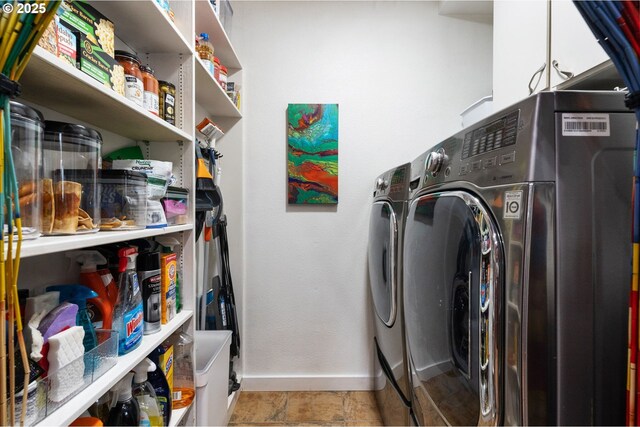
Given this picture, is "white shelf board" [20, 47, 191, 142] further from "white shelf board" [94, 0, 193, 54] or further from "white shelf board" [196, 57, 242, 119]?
"white shelf board" [196, 57, 242, 119]

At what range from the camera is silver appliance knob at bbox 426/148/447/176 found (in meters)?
0.88

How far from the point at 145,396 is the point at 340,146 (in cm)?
167

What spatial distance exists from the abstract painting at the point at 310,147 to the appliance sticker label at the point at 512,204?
148cm

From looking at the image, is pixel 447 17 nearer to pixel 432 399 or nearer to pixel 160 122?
pixel 160 122

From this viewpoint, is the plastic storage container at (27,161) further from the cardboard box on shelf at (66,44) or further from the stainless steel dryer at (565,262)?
the stainless steel dryer at (565,262)

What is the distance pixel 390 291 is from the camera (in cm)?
139

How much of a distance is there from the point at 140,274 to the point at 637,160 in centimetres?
117

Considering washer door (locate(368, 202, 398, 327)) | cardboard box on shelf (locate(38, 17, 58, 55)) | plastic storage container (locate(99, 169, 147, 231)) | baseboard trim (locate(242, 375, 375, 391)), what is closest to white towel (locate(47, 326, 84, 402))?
plastic storage container (locate(99, 169, 147, 231))

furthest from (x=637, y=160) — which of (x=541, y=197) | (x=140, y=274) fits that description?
(x=140, y=274)

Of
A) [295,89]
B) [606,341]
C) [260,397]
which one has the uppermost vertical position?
[295,89]

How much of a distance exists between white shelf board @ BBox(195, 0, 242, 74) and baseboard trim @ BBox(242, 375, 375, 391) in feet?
6.84

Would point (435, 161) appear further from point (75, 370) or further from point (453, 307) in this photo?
point (75, 370)

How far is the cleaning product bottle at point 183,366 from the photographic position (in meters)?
1.13

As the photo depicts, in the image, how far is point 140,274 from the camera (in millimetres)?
931
